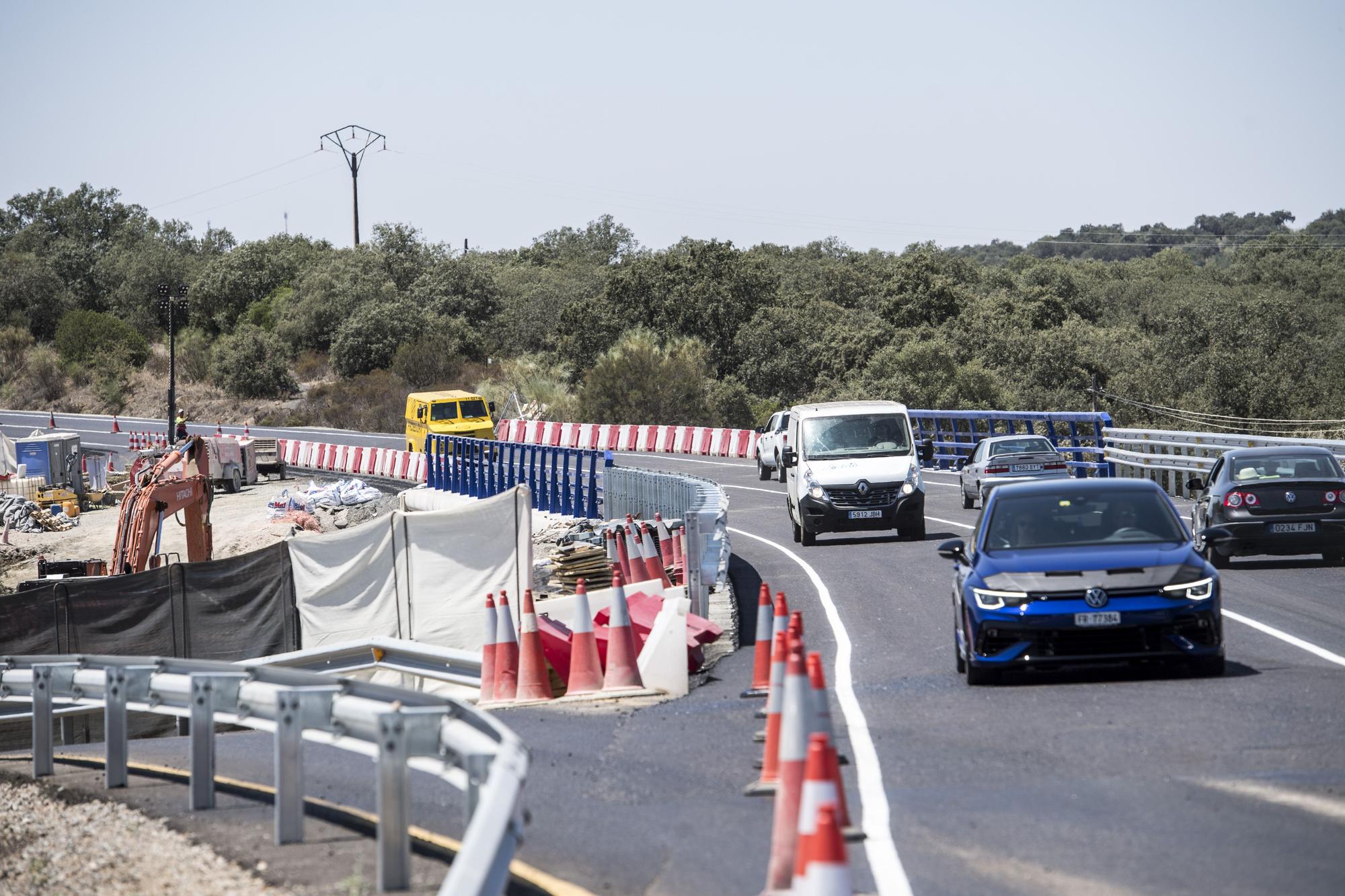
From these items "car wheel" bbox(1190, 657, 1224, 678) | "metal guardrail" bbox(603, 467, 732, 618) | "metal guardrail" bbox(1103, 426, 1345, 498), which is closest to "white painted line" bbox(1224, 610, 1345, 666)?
"car wheel" bbox(1190, 657, 1224, 678)

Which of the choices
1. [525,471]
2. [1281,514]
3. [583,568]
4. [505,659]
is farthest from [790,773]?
[525,471]

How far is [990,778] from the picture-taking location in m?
8.25

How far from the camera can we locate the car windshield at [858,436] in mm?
24625

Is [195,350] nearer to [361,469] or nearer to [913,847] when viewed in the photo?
[361,469]

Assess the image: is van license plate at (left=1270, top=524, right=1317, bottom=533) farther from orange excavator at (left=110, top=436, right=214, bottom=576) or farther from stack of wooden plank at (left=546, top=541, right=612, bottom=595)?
orange excavator at (left=110, top=436, right=214, bottom=576)

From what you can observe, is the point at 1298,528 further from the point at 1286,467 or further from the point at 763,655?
the point at 763,655

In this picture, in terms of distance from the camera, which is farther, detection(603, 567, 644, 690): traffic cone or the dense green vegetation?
the dense green vegetation

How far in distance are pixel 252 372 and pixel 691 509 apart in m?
76.3

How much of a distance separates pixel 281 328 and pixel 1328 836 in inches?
3873

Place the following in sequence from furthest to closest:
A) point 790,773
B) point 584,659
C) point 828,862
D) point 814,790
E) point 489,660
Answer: point 489,660 → point 584,659 → point 790,773 → point 814,790 → point 828,862

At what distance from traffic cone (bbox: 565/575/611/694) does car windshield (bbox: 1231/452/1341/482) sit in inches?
381

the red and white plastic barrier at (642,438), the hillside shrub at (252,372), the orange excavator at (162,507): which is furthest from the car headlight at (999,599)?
the hillside shrub at (252,372)

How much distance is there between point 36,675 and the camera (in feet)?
34.3

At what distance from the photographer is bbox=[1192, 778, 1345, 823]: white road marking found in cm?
719
